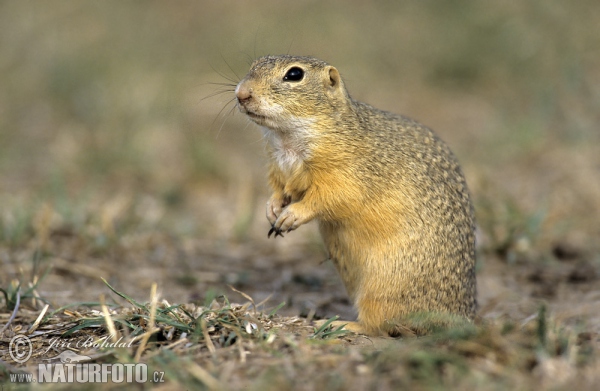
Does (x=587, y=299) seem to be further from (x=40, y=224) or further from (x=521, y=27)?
(x=521, y=27)

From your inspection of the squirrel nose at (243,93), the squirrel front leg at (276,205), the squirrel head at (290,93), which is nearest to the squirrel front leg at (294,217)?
the squirrel front leg at (276,205)

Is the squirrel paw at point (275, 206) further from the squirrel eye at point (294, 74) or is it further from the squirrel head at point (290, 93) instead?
the squirrel eye at point (294, 74)

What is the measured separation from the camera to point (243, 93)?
432 centimetres

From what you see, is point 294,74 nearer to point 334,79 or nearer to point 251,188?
point 334,79

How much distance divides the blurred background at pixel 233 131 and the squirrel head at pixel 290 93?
3.57ft

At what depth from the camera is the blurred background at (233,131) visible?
19.9 feet

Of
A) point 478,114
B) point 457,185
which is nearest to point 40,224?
point 457,185

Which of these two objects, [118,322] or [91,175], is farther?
[91,175]

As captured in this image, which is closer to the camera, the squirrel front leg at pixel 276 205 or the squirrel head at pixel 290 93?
the squirrel head at pixel 290 93

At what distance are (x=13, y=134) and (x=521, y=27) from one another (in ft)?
25.8

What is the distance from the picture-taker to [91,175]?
27.9 feet

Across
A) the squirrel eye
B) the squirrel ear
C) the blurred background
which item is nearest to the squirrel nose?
the squirrel eye

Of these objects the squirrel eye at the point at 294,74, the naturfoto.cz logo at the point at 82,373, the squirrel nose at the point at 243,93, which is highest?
the squirrel eye at the point at 294,74

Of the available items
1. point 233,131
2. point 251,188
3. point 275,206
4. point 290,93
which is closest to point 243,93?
point 290,93
